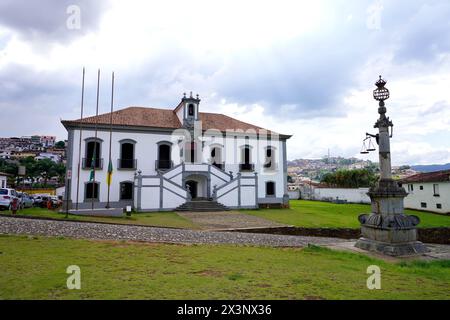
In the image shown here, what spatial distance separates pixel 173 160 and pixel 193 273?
64.7 ft

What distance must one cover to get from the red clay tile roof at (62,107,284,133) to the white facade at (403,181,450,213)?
50.4ft

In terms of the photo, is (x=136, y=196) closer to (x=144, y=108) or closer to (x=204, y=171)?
(x=204, y=171)

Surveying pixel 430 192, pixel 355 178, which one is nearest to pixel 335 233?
pixel 430 192

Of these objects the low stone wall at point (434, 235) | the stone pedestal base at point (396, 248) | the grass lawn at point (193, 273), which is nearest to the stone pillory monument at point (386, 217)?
the stone pedestal base at point (396, 248)

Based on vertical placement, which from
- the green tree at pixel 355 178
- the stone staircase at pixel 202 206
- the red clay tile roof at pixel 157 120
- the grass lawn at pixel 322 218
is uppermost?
the red clay tile roof at pixel 157 120

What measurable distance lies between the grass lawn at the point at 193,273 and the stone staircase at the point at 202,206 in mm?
13981

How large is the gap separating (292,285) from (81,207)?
19.8 meters

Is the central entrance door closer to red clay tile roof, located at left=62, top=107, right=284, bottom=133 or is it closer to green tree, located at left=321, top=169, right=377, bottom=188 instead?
red clay tile roof, located at left=62, top=107, right=284, bottom=133

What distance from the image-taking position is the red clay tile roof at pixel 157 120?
22719 millimetres

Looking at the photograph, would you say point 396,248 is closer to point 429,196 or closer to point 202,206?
point 202,206

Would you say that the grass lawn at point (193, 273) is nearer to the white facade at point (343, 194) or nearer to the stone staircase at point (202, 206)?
the stone staircase at point (202, 206)

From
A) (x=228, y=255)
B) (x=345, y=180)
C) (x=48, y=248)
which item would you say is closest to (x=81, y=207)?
(x=48, y=248)

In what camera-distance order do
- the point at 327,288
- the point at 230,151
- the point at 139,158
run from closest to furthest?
the point at 327,288 → the point at 139,158 → the point at 230,151
